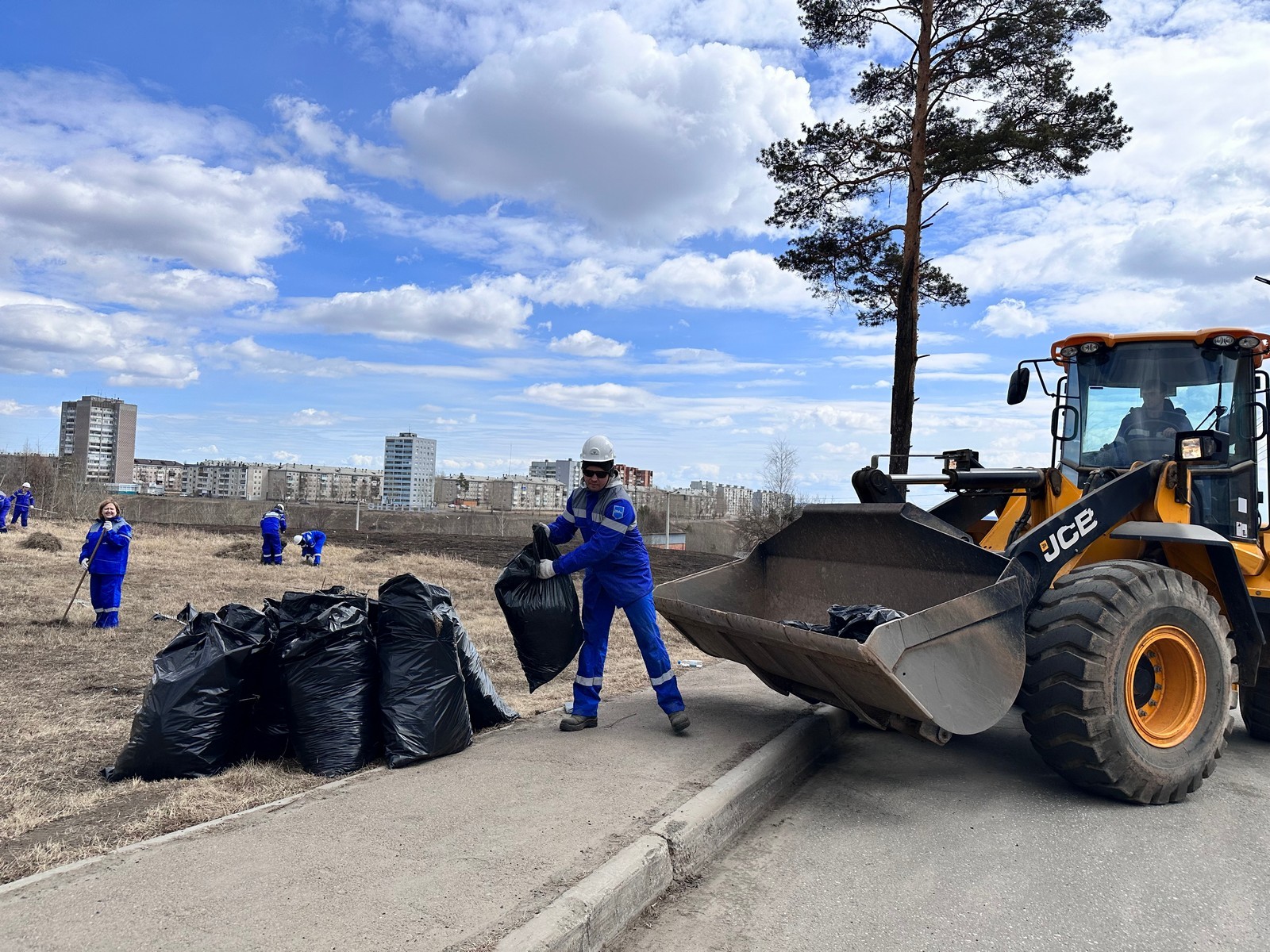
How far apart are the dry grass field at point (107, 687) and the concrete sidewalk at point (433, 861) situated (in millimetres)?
428

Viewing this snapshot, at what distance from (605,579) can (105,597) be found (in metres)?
7.13

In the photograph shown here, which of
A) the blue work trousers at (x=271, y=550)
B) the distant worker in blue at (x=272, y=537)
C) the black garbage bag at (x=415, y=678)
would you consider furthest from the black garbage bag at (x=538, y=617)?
the blue work trousers at (x=271, y=550)

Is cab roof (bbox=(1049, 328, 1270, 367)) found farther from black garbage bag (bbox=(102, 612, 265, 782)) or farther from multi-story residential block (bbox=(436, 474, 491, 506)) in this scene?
multi-story residential block (bbox=(436, 474, 491, 506))

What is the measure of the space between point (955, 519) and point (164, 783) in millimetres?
5448

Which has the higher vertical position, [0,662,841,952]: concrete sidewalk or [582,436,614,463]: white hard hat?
[582,436,614,463]: white hard hat

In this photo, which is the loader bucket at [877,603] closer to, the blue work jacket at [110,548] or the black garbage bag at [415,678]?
the black garbage bag at [415,678]

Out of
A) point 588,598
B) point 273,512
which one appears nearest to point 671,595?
point 588,598

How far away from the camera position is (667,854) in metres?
3.52

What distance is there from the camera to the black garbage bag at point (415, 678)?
14.9 feet

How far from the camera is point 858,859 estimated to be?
3.82 metres

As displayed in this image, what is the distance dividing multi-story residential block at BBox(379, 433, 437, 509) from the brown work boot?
13868 centimetres

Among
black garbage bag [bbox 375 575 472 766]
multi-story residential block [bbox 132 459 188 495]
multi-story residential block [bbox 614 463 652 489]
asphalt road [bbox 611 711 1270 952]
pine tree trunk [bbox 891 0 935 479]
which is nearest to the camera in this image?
asphalt road [bbox 611 711 1270 952]

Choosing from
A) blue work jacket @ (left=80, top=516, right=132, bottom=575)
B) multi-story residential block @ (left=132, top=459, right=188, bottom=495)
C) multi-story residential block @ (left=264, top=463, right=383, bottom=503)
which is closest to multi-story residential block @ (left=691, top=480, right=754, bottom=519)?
blue work jacket @ (left=80, top=516, right=132, bottom=575)

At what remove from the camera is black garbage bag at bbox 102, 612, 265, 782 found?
14.0 feet
